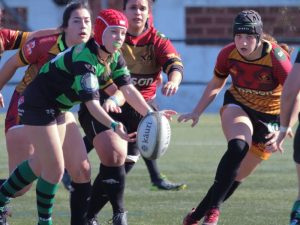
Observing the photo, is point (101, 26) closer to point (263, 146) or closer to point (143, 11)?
point (143, 11)

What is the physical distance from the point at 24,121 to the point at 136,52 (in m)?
1.39

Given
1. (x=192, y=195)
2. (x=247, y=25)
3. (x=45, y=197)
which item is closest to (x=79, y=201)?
(x=45, y=197)

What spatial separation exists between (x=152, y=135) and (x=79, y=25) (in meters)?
1.13

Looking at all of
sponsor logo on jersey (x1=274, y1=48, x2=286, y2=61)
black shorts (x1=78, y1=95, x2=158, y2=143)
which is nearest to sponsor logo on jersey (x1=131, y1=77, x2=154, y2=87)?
black shorts (x1=78, y1=95, x2=158, y2=143)

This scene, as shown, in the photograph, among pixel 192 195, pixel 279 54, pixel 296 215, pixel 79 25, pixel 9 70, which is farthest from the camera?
pixel 192 195

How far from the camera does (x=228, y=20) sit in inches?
803

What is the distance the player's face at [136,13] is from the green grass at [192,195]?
4.90 feet

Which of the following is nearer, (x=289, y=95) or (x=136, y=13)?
(x=289, y=95)

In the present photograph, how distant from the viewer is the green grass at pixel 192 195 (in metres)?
7.94

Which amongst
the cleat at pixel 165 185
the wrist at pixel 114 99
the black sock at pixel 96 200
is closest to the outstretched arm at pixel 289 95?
the wrist at pixel 114 99

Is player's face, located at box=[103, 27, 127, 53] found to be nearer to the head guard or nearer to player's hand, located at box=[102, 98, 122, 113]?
the head guard

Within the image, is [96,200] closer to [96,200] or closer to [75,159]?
[96,200]

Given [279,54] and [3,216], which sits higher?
[279,54]

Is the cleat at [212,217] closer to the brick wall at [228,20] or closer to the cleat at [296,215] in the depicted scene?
the cleat at [296,215]
